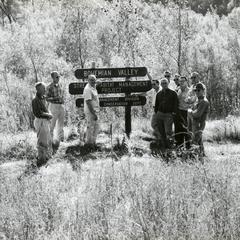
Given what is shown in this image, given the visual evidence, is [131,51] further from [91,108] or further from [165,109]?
[165,109]

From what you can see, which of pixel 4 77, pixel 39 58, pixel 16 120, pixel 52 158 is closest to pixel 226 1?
pixel 39 58

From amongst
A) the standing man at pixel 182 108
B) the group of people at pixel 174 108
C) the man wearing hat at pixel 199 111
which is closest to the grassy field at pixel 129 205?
the man wearing hat at pixel 199 111

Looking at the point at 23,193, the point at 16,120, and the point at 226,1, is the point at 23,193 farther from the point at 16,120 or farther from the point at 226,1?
the point at 226,1

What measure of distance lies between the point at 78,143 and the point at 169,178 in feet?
18.7

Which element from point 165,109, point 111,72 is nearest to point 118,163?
point 165,109

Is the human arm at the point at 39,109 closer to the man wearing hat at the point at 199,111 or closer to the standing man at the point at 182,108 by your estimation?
the man wearing hat at the point at 199,111

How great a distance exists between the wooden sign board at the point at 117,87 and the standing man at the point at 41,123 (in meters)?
2.70

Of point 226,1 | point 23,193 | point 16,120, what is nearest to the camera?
point 23,193

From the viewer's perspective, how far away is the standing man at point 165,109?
10281mm

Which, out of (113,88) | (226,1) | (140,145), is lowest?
(140,145)

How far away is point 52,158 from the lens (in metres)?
10.2

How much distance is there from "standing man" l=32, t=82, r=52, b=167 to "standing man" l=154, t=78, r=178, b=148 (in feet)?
9.07

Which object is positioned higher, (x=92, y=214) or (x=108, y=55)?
(x=108, y=55)

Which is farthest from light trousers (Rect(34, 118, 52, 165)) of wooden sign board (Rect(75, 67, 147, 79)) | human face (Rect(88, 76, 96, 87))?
wooden sign board (Rect(75, 67, 147, 79))
